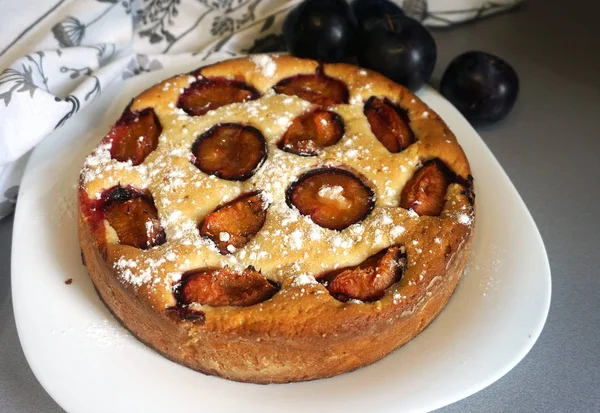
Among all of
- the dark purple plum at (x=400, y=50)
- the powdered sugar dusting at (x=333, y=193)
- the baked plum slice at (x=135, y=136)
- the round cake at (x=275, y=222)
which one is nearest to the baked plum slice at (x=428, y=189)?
the round cake at (x=275, y=222)

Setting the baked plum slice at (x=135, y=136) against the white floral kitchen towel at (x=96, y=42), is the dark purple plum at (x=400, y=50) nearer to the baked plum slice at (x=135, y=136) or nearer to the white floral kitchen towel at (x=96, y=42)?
the white floral kitchen towel at (x=96, y=42)

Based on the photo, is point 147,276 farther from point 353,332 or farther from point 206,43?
point 206,43

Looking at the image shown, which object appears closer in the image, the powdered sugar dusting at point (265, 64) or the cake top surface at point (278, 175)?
the cake top surface at point (278, 175)

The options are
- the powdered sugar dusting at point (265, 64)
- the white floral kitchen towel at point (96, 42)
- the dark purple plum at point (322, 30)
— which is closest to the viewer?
the white floral kitchen towel at point (96, 42)

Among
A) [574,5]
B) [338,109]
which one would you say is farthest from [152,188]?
[574,5]

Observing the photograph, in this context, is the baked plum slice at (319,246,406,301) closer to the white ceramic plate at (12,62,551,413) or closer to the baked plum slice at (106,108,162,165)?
the white ceramic plate at (12,62,551,413)

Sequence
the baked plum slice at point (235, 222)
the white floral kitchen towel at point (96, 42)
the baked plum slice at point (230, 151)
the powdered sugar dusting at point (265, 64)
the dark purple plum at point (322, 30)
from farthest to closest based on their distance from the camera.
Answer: the dark purple plum at point (322, 30) < the powdered sugar dusting at point (265, 64) < the white floral kitchen towel at point (96, 42) < the baked plum slice at point (230, 151) < the baked plum slice at point (235, 222)

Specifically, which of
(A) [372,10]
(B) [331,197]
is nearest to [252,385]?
(B) [331,197]

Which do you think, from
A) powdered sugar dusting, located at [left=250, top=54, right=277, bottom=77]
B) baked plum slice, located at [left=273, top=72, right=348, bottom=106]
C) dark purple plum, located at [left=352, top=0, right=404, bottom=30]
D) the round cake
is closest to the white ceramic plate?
the round cake
